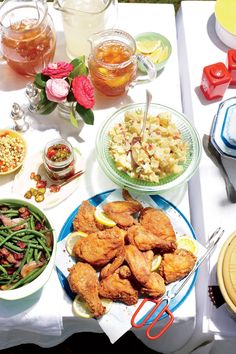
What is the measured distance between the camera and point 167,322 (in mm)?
1112

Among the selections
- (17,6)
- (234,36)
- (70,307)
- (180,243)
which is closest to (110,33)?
(17,6)

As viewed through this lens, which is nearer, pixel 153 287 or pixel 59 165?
pixel 153 287

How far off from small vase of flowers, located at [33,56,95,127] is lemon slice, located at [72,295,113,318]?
1.76 ft

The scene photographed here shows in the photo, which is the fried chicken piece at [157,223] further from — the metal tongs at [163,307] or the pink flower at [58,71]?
the pink flower at [58,71]

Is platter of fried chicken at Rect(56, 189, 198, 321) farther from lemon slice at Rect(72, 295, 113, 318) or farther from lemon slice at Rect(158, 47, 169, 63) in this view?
lemon slice at Rect(158, 47, 169, 63)

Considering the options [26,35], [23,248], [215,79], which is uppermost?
[215,79]

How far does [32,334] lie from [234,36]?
1.17 meters

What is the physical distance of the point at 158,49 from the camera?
149 cm

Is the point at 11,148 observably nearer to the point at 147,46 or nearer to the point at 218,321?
the point at 147,46

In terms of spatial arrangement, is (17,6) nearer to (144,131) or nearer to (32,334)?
(144,131)

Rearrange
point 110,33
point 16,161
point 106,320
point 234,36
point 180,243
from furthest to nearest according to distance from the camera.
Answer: point 234,36 → point 110,33 → point 16,161 → point 180,243 → point 106,320

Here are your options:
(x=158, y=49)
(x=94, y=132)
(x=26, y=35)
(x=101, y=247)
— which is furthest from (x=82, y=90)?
(x=101, y=247)

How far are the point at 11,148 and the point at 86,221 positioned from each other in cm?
34

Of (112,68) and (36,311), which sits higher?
(112,68)
